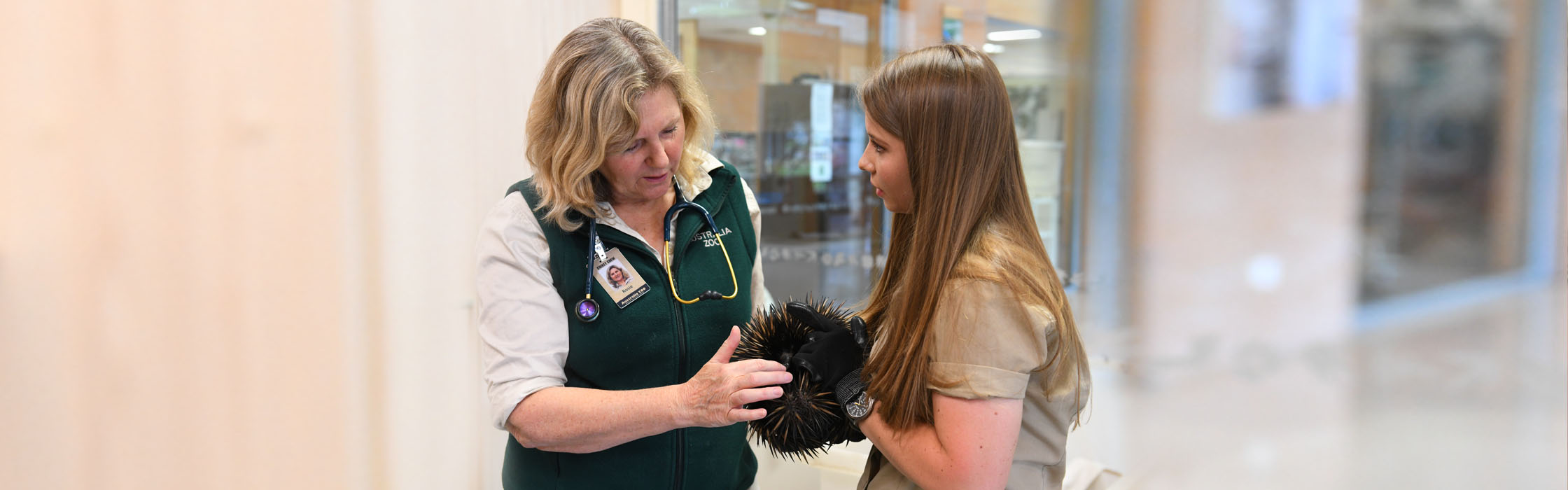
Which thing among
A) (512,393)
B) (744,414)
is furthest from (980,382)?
(512,393)

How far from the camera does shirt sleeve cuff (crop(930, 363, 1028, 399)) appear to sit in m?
1.06

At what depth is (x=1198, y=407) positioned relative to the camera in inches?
196

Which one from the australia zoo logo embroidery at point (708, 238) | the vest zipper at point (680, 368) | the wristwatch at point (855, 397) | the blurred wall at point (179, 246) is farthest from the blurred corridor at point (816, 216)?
the wristwatch at point (855, 397)

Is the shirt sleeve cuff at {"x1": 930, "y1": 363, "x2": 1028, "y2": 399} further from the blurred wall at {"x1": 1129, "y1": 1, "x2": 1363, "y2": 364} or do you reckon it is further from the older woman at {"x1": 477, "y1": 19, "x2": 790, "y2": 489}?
the blurred wall at {"x1": 1129, "y1": 1, "x2": 1363, "y2": 364}

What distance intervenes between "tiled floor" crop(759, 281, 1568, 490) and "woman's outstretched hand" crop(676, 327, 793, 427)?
2.24 metres

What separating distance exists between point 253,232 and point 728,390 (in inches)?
85.3

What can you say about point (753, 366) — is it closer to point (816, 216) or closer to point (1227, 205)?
point (816, 216)

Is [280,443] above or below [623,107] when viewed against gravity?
below

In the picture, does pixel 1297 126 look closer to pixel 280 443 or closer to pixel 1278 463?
pixel 1278 463

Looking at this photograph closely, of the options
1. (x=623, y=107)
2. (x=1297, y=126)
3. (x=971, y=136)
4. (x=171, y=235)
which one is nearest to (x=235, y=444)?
(x=171, y=235)

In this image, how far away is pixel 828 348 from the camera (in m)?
1.22

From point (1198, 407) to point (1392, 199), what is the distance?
1.46 metres

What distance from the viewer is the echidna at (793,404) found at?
3.92 ft

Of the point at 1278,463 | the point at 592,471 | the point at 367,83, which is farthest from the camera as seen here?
the point at 1278,463
